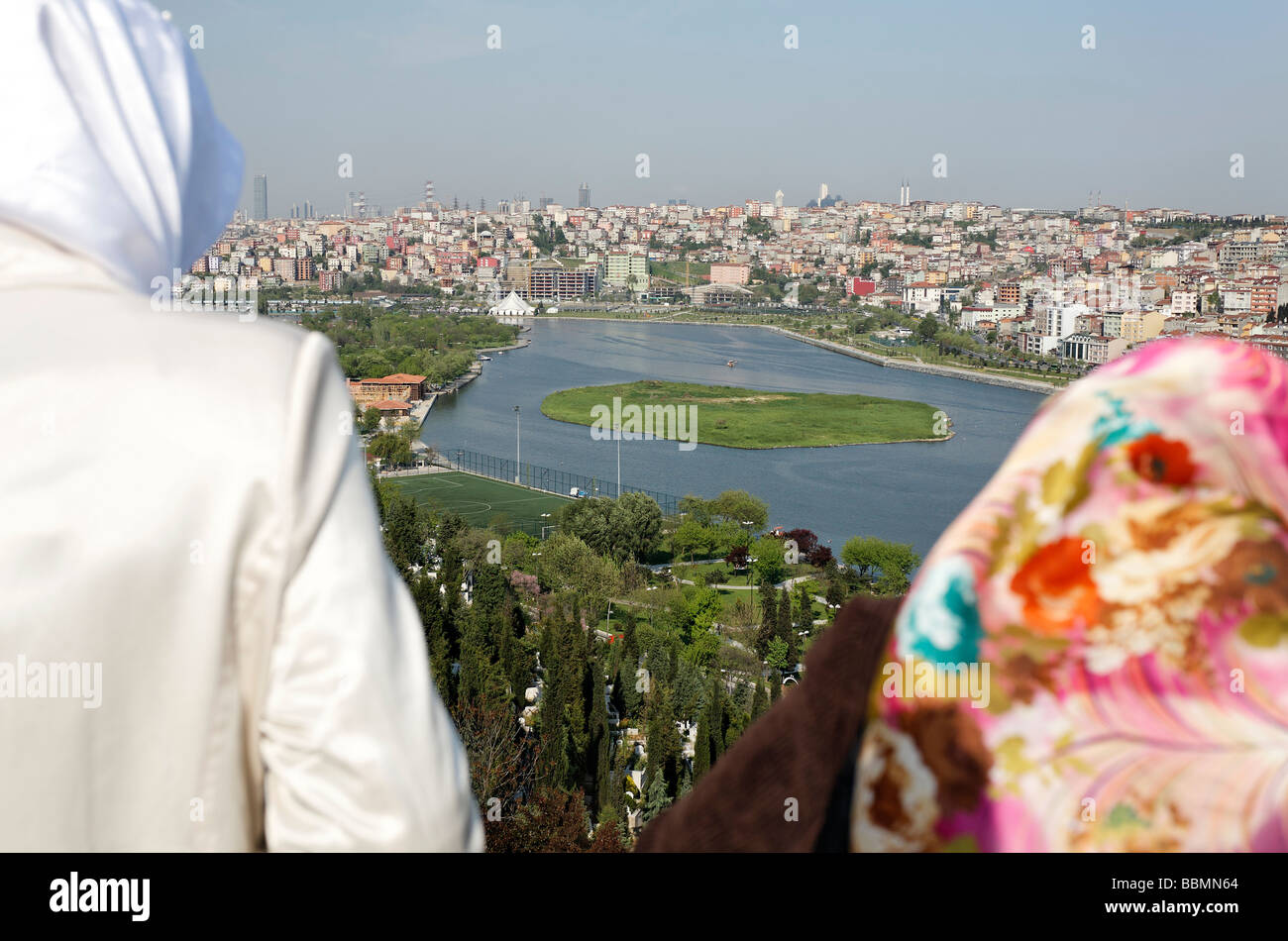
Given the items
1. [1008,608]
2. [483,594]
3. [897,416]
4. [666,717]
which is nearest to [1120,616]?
[1008,608]

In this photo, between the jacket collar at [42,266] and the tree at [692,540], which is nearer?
the jacket collar at [42,266]

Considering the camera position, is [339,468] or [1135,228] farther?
[1135,228]

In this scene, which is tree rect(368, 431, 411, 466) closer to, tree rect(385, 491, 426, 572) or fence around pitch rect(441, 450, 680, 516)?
fence around pitch rect(441, 450, 680, 516)

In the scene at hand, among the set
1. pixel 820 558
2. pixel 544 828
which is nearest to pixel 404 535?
pixel 820 558

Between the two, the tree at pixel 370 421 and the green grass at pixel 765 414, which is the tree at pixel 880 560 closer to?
the green grass at pixel 765 414

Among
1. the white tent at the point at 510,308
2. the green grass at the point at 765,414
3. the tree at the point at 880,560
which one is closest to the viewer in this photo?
the tree at the point at 880,560

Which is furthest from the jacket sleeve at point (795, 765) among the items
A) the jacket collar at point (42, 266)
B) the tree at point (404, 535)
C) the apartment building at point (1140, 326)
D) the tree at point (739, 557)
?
the apartment building at point (1140, 326)
